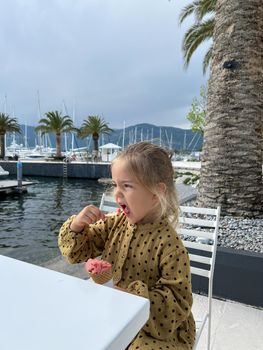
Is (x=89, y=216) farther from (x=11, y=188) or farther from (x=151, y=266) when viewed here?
(x=11, y=188)

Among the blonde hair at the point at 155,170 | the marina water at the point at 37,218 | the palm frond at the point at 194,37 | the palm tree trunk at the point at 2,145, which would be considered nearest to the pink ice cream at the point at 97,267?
the blonde hair at the point at 155,170

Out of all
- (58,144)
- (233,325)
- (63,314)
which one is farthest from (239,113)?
(58,144)

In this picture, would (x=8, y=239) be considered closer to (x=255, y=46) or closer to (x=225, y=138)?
(x=225, y=138)

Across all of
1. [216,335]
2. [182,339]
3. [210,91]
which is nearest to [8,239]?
[210,91]

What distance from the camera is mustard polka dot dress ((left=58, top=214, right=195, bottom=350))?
1207 millimetres

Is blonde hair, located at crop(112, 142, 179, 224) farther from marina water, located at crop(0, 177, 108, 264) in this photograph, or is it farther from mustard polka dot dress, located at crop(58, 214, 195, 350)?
marina water, located at crop(0, 177, 108, 264)

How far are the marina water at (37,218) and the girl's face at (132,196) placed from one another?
2626 millimetres

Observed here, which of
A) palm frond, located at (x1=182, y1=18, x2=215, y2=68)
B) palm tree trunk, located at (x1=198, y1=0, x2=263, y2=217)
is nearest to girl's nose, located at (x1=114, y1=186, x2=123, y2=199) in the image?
palm tree trunk, located at (x1=198, y1=0, x2=263, y2=217)

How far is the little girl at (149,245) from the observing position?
1.22 m

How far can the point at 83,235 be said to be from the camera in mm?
1535

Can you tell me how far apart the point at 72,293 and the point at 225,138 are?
12.0 ft

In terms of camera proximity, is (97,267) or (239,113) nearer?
(97,267)

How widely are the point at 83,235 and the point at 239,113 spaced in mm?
3237

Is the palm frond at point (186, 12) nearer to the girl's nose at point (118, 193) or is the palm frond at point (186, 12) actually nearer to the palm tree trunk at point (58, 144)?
the girl's nose at point (118, 193)
